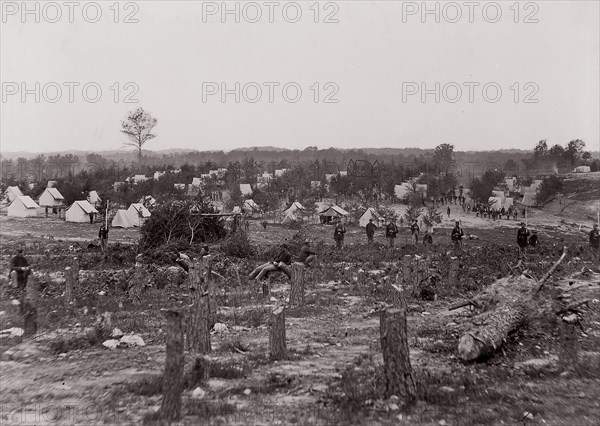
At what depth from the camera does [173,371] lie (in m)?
5.13

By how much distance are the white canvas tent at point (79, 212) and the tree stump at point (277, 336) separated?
3211 cm

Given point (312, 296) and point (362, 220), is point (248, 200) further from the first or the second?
point (312, 296)

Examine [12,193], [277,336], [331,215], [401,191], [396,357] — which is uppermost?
[12,193]

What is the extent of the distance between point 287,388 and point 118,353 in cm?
278

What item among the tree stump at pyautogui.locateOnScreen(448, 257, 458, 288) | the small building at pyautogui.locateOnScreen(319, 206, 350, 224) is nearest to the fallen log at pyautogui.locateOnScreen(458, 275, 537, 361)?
the tree stump at pyautogui.locateOnScreen(448, 257, 458, 288)

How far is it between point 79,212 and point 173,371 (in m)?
34.1

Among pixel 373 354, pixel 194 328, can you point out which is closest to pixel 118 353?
pixel 194 328

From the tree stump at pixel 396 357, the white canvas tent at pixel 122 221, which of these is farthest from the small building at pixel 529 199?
the tree stump at pixel 396 357

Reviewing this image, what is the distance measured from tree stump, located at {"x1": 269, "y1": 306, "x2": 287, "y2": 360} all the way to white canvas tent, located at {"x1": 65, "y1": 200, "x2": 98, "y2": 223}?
105ft

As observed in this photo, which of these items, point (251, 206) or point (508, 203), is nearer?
point (251, 206)

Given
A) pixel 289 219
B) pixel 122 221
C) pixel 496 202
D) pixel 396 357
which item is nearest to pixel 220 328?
pixel 396 357

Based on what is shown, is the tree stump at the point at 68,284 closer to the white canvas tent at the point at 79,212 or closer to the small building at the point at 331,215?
the small building at the point at 331,215

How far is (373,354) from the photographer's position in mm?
7020

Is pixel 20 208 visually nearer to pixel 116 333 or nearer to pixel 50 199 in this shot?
pixel 50 199
